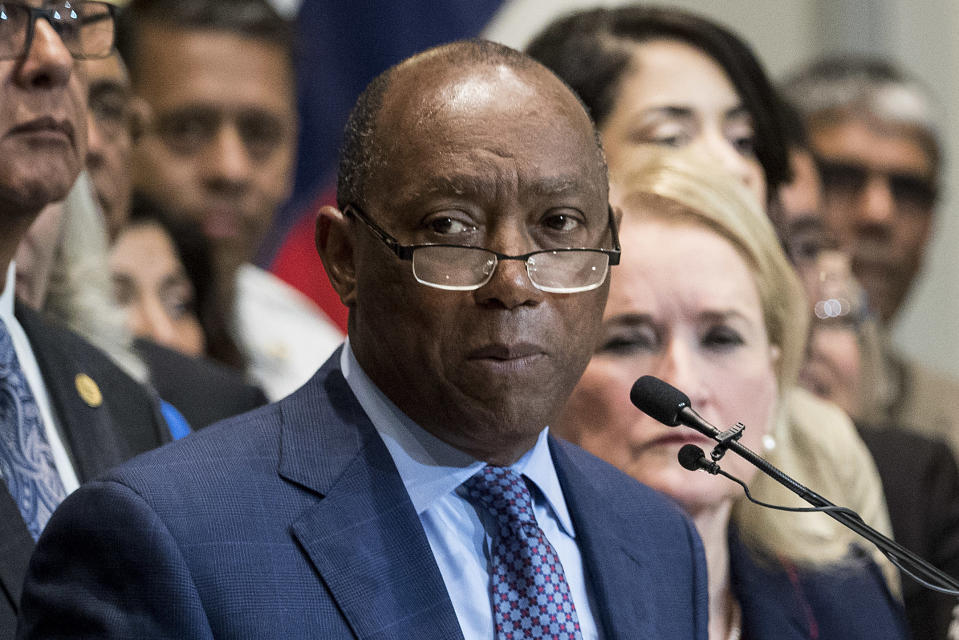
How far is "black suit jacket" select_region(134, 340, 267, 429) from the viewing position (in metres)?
3.25

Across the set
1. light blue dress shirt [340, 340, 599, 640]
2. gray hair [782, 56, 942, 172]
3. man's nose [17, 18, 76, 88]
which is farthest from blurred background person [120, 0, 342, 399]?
light blue dress shirt [340, 340, 599, 640]

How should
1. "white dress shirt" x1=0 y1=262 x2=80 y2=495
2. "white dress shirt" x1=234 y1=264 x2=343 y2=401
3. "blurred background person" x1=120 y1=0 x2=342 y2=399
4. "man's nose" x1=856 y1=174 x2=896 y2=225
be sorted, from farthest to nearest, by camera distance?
"man's nose" x1=856 y1=174 x2=896 y2=225
"white dress shirt" x1=234 y1=264 x2=343 y2=401
"blurred background person" x1=120 y1=0 x2=342 y2=399
"white dress shirt" x1=0 y1=262 x2=80 y2=495

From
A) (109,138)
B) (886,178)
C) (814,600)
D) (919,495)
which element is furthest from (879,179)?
(109,138)

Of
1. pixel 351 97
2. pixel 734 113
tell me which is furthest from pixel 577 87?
pixel 351 97

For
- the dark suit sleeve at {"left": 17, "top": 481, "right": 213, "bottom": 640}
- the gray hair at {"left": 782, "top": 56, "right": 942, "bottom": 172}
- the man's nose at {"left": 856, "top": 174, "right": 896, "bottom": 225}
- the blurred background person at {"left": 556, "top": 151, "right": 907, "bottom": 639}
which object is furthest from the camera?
the gray hair at {"left": 782, "top": 56, "right": 942, "bottom": 172}

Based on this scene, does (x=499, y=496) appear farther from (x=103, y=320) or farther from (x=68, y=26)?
(x=103, y=320)

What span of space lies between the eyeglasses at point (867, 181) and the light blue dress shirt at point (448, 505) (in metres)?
3.87

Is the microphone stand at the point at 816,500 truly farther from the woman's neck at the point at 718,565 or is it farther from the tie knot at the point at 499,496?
the woman's neck at the point at 718,565

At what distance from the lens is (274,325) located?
5.41 m

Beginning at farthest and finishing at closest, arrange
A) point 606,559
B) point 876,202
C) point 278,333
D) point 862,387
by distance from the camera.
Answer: point 876,202 < point 278,333 < point 862,387 < point 606,559

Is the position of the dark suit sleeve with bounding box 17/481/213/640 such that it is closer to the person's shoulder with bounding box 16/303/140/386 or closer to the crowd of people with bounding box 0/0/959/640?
the crowd of people with bounding box 0/0/959/640

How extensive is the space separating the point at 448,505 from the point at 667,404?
0.37 meters

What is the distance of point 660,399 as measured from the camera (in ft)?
6.73

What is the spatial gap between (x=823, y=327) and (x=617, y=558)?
2.65 meters
